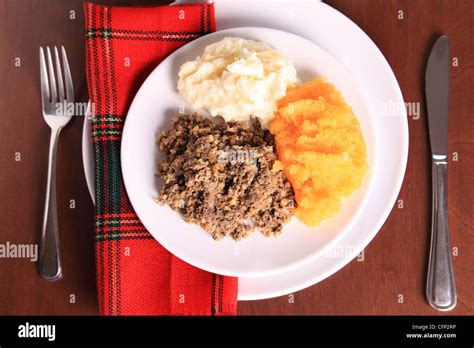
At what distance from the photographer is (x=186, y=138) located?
1.65m

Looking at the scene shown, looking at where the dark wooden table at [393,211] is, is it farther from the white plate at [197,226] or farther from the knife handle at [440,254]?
the white plate at [197,226]

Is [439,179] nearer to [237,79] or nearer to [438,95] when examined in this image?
[438,95]

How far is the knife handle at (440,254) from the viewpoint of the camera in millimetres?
1723

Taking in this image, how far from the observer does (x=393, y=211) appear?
179 centimetres

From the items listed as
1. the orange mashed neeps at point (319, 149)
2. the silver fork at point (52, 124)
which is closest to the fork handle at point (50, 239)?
the silver fork at point (52, 124)

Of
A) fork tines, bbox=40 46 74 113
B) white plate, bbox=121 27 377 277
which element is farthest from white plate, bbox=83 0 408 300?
fork tines, bbox=40 46 74 113

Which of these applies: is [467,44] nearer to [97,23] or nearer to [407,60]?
[407,60]

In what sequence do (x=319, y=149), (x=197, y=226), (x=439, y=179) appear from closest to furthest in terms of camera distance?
1. (x=319, y=149)
2. (x=197, y=226)
3. (x=439, y=179)

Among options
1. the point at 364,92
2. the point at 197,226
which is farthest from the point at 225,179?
the point at 364,92

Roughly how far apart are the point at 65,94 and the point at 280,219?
37.2 inches

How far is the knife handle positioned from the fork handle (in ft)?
4.51

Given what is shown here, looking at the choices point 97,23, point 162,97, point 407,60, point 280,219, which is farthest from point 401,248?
point 97,23

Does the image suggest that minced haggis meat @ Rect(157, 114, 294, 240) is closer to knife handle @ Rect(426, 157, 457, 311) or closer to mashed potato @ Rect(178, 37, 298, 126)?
mashed potato @ Rect(178, 37, 298, 126)

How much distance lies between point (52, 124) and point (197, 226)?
69 cm
